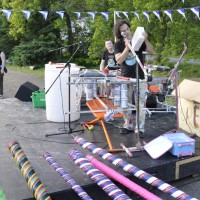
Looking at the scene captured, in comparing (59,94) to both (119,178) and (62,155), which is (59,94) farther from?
(119,178)

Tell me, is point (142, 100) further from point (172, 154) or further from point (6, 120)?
point (6, 120)

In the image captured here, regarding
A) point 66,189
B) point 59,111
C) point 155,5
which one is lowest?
point 66,189

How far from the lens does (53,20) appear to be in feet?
54.2

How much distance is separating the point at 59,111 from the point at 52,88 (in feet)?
1.20

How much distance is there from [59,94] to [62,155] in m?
1.43

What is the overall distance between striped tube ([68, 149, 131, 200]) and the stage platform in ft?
0.41

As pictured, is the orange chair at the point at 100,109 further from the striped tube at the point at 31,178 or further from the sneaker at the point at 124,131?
the striped tube at the point at 31,178

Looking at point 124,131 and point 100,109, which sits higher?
point 100,109

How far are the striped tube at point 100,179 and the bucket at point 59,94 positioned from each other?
1727mm

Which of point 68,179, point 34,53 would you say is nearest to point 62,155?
point 68,179

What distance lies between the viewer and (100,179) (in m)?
2.91

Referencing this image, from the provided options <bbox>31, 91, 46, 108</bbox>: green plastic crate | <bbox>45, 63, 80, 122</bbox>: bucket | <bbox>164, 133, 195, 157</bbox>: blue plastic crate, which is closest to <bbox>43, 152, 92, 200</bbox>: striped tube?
<bbox>164, 133, 195, 157</bbox>: blue plastic crate

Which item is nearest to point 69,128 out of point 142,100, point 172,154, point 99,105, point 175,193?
point 99,105

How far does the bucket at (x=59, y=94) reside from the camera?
4.88 meters
